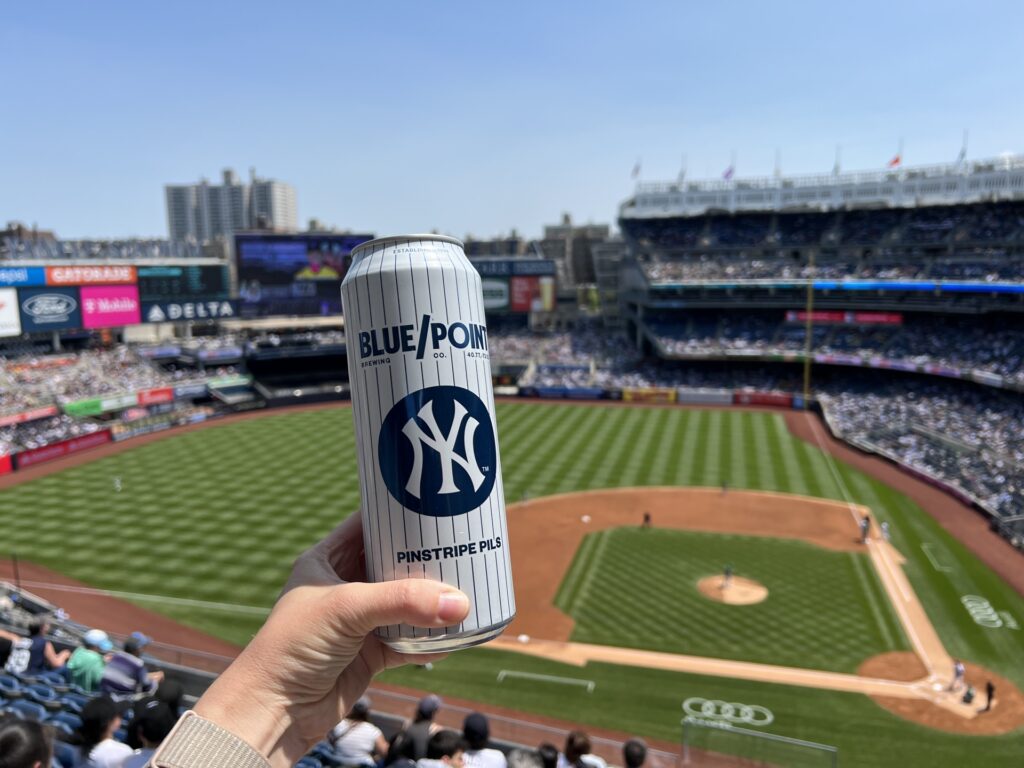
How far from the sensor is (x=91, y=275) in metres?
51.3

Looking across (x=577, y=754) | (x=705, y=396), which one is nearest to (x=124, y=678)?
(x=577, y=754)

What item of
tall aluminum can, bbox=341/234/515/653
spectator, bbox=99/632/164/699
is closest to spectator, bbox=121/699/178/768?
tall aluminum can, bbox=341/234/515/653

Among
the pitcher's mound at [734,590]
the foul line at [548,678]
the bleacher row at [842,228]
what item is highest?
the bleacher row at [842,228]

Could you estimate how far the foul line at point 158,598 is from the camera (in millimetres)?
19750

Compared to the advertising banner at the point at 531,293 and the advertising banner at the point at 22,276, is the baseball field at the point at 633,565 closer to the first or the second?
the advertising banner at the point at 22,276

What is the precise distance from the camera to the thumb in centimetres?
329

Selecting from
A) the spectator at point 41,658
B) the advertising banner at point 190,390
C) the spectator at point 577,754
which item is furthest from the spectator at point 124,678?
the advertising banner at point 190,390

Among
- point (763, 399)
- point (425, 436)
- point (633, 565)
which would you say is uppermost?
point (425, 436)

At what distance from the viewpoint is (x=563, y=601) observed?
20219mm

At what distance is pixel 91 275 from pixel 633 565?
48.6m

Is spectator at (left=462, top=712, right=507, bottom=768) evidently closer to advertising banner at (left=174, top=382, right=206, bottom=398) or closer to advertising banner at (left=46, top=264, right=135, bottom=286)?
advertising banner at (left=174, top=382, right=206, bottom=398)

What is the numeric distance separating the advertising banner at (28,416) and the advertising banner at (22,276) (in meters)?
12.1

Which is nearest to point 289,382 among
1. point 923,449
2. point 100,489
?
point 100,489

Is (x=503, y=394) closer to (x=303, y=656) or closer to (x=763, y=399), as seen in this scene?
(x=763, y=399)
